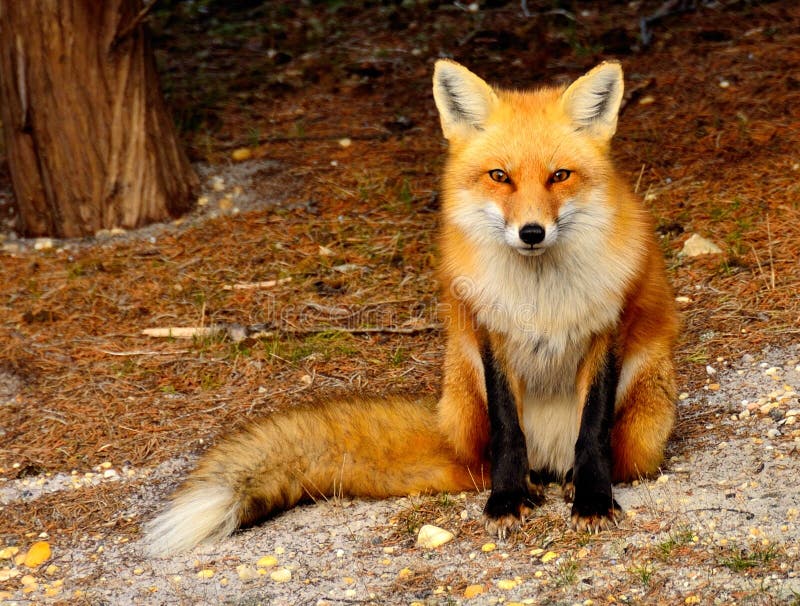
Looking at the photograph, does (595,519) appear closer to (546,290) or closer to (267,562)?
(546,290)

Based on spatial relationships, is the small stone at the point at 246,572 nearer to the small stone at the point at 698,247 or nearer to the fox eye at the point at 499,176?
the fox eye at the point at 499,176

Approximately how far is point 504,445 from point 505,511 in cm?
27

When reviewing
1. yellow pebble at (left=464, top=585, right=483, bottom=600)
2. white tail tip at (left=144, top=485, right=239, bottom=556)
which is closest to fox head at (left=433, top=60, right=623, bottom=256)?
yellow pebble at (left=464, top=585, right=483, bottom=600)

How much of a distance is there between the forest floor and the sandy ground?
0.04ft

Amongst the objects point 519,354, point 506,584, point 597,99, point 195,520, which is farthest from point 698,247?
point 195,520

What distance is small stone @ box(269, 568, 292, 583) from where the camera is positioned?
369 cm

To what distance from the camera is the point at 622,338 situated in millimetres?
3996

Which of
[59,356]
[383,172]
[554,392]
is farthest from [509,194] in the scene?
[383,172]

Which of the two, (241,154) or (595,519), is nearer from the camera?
(595,519)

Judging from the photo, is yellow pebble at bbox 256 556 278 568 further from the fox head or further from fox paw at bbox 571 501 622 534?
the fox head

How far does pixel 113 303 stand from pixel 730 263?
3.69m

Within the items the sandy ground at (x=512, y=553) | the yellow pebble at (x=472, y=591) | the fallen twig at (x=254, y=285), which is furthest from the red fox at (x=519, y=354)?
the fallen twig at (x=254, y=285)

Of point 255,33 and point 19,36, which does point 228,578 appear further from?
point 255,33

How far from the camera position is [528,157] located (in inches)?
150
